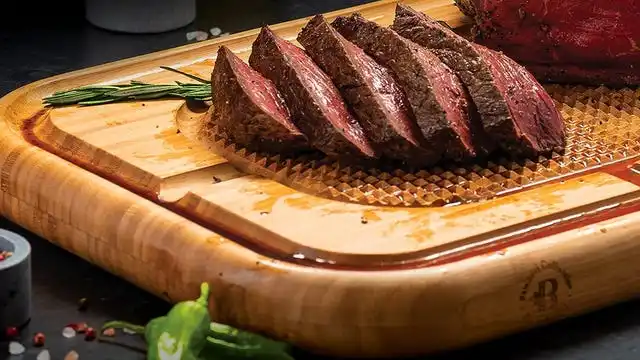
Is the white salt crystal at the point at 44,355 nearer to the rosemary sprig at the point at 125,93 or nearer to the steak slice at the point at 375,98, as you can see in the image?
the steak slice at the point at 375,98

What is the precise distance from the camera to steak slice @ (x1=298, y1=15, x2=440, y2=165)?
12.8 feet

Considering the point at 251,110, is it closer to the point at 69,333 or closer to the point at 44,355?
the point at 69,333

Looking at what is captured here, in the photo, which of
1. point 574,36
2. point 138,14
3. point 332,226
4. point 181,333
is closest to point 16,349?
point 181,333

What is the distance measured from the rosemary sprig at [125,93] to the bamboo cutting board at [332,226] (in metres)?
0.04

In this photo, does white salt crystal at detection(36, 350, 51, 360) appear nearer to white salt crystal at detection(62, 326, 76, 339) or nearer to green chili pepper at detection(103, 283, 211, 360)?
white salt crystal at detection(62, 326, 76, 339)

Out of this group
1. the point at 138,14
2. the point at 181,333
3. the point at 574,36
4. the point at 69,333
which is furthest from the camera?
the point at 138,14

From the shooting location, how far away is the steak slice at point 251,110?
393 centimetres

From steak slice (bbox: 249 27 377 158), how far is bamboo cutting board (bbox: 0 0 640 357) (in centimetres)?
8

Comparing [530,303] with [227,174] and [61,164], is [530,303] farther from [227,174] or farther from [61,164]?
[61,164]

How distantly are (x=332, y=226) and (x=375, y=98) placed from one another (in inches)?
18.7

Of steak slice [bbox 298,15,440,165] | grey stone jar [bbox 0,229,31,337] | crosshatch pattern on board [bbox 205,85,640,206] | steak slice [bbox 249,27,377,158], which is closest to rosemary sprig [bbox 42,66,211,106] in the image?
crosshatch pattern on board [bbox 205,85,640,206]

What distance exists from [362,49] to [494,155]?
47 cm

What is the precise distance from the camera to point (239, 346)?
336 centimetres

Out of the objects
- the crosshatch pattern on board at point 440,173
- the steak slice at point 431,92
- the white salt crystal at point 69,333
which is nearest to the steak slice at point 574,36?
the crosshatch pattern on board at point 440,173
